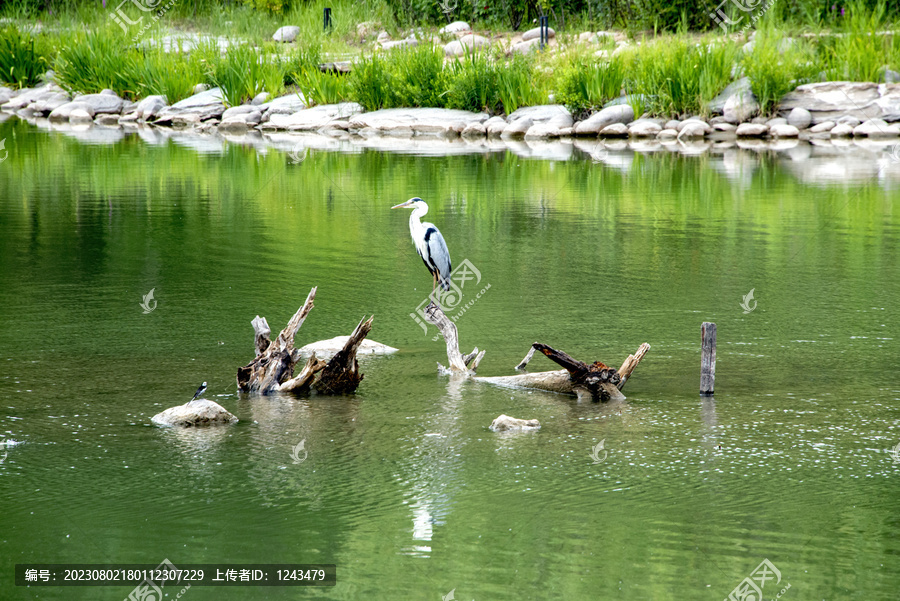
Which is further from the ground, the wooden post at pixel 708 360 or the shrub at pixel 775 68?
the shrub at pixel 775 68

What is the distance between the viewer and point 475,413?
5840 mm

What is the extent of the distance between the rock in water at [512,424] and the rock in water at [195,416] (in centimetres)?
137

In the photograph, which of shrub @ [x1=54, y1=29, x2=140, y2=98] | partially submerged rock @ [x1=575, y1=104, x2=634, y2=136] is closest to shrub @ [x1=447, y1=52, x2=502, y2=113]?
partially submerged rock @ [x1=575, y1=104, x2=634, y2=136]

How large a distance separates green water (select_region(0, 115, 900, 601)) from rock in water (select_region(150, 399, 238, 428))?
0.12m

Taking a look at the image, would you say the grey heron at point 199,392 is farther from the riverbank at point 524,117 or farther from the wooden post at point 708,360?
the riverbank at point 524,117

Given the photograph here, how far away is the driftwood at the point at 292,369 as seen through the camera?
20.1 ft

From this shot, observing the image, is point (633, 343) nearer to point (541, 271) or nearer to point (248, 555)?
point (541, 271)

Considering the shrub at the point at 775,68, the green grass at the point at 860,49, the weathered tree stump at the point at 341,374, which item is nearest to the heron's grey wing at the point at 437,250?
the weathered tree stump at the point at 341,374

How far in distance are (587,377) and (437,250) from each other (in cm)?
166

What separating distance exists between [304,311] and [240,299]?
7.95ft

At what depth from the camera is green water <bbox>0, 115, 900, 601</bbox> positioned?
162 inches

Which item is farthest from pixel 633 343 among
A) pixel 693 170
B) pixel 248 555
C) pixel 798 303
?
pixel 693 170

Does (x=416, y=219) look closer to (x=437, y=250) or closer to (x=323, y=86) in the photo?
(x=437, y=250)

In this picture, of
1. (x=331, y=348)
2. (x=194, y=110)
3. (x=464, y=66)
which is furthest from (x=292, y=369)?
(x=194, y=110)
